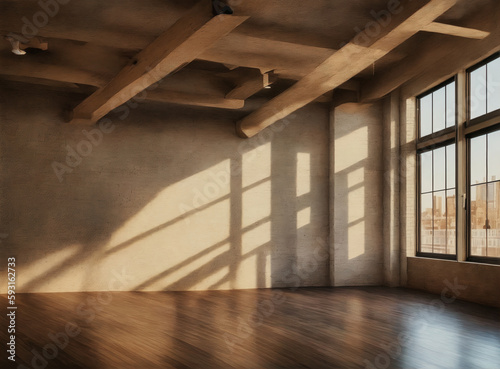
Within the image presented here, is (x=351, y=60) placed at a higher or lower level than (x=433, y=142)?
higher

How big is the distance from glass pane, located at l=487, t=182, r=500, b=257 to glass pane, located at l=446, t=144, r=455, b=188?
0.96 m

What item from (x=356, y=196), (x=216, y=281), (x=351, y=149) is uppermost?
(x=351, y=149)

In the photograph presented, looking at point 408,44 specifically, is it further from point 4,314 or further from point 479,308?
point 4,314

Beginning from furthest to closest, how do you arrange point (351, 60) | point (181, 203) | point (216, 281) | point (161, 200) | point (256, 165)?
point (256, 165) → point (216, 281) → point (181, 203) → point (161, 200) → point (351, 60)

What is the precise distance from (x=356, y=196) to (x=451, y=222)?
191 centimetres

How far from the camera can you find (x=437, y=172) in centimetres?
909

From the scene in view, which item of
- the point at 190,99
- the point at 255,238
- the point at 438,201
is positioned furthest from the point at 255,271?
the point at 438,201

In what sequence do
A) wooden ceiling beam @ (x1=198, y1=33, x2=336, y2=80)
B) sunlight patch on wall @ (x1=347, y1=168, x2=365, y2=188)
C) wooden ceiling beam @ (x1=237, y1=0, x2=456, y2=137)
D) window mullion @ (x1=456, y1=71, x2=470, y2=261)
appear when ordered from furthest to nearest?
sunlight patch on wall @ (x1=347, y1=168, x2=365, y2=188) < window mullion @ (x1=456, y1=71, x2=470, y2=261) < wooden ceiling beam @ (x1=198, y1=33, x2=336, y2=80) < wooden ceiling beam @ (x1=237, y1=0, x2=456, y2=137)

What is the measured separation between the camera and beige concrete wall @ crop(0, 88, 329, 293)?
341 inches

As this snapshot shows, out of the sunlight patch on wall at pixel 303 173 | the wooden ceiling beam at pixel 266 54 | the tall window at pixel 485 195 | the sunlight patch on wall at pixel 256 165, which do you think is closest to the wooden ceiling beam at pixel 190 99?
the sunlight patch on wall at pixel 256 165

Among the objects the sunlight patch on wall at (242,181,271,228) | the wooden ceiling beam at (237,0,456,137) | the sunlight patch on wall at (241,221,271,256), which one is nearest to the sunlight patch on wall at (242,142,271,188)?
the sunlight patch on wall at (242,181,271,228)

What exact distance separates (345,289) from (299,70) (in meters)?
4.12

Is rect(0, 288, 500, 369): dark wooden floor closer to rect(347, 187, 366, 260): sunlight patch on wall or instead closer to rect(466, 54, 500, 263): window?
rect(466, 54, 500, 263): window

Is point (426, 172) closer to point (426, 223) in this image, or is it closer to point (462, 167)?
point (426, 223)
